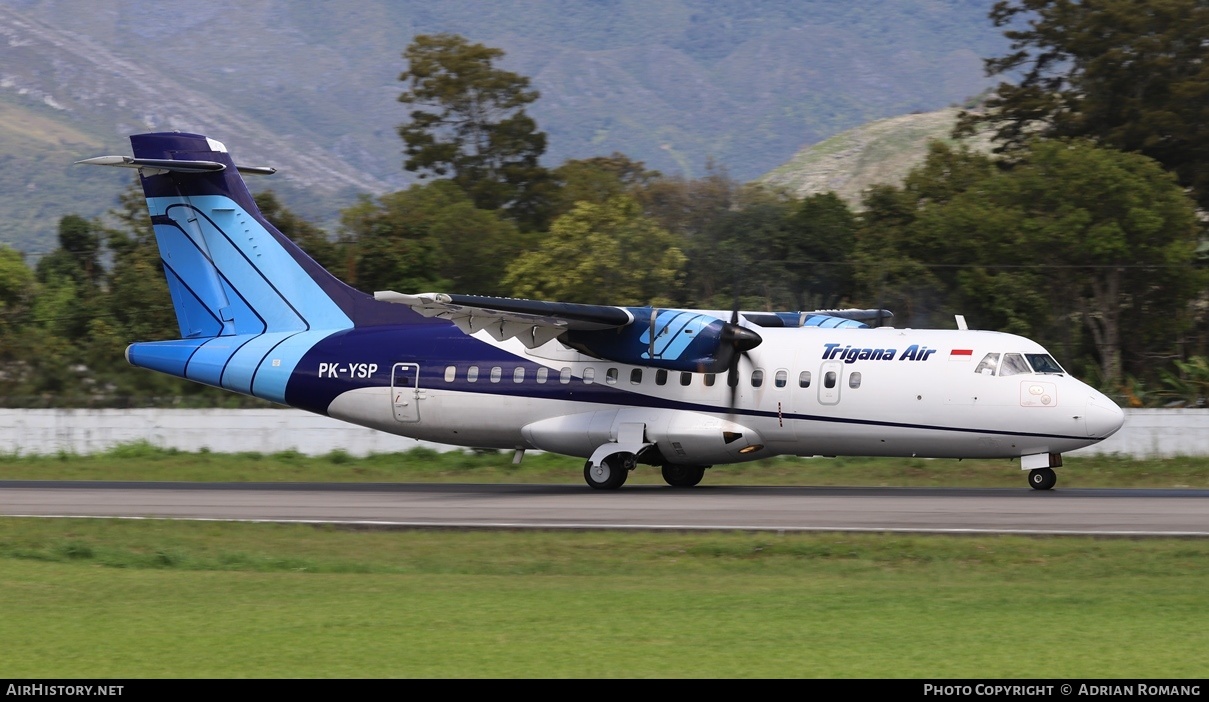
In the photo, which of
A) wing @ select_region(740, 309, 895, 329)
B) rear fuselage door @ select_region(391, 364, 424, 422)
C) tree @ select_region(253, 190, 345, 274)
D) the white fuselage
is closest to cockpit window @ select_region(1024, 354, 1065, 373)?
the white fuselage

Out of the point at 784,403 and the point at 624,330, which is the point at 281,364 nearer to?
the point at 624,330

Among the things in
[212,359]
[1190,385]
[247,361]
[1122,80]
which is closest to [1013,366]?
[247,361]

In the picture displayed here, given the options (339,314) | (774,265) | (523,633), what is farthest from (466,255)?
(523,633)

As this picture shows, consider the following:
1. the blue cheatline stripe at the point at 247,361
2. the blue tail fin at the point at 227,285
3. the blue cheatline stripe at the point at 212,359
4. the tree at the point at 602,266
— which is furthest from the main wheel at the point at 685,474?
the tree at the point at 602,266

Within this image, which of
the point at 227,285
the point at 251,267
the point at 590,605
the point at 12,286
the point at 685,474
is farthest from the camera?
the point at 12,286

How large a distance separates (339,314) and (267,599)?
13.6m

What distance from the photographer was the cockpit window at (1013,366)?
2038 cm

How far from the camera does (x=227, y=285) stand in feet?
81.9

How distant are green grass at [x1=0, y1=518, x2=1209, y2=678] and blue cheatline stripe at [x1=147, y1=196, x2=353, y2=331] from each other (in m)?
8.31

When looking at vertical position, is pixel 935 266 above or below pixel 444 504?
above

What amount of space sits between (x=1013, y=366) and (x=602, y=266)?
2586 cm

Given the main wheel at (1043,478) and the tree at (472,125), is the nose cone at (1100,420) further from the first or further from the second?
the tree at (472,125)

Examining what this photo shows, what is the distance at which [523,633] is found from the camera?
9484mm
